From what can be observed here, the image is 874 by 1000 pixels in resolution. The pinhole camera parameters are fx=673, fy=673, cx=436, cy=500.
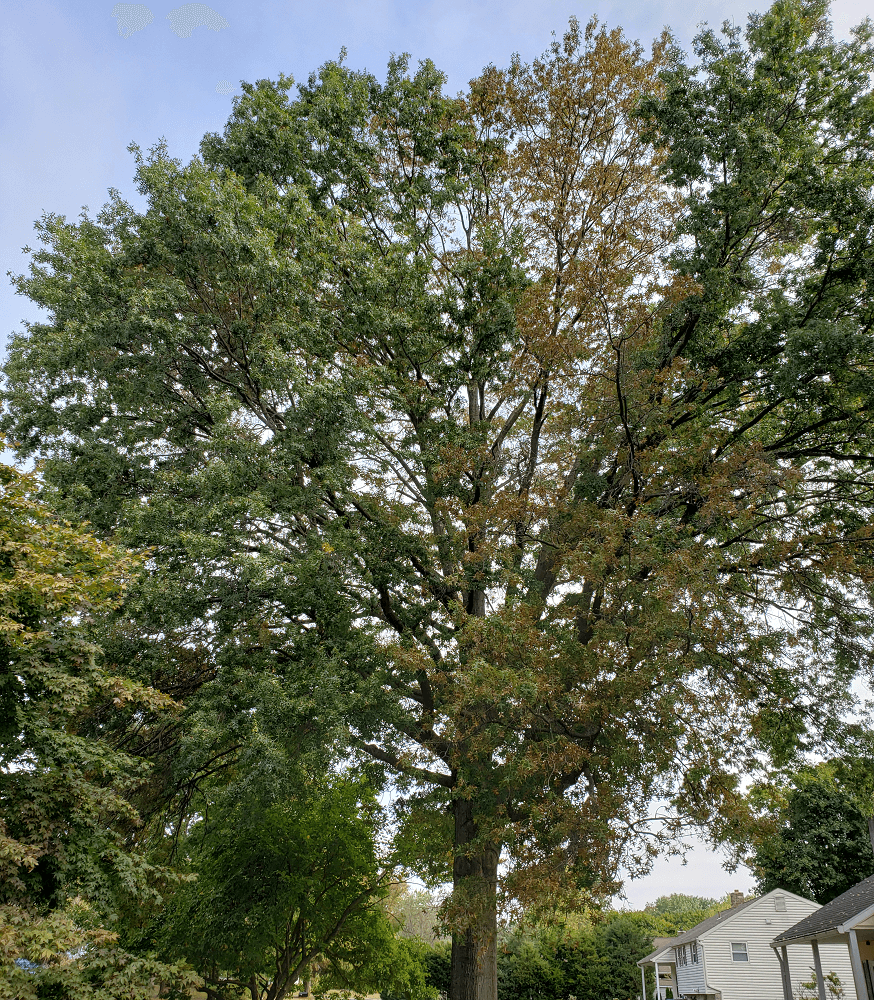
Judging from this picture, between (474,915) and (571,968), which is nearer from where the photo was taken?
(474,915)

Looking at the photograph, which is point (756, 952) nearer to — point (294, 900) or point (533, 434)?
point (294, 900)

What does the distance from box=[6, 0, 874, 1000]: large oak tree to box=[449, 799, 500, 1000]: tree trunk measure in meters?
0.06

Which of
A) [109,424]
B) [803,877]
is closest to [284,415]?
[109,424]

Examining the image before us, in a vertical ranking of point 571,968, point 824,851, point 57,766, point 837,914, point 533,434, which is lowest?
point 571,968

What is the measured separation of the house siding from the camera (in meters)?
26.4

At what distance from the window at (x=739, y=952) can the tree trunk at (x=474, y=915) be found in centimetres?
2294

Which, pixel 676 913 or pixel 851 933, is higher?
pixel 676 913

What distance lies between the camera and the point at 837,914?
16125 millimetres

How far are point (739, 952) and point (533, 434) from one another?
88.6 feet

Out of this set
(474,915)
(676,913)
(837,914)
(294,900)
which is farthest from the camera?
(676,913)

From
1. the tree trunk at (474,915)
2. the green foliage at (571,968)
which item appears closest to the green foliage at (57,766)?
the tree trunk at (474,915)

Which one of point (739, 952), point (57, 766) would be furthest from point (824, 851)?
point (57, 766)

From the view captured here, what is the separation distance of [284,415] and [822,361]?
7.23m

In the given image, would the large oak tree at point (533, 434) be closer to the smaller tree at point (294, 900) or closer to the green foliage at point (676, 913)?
the smaller tree at point (294, 900)
